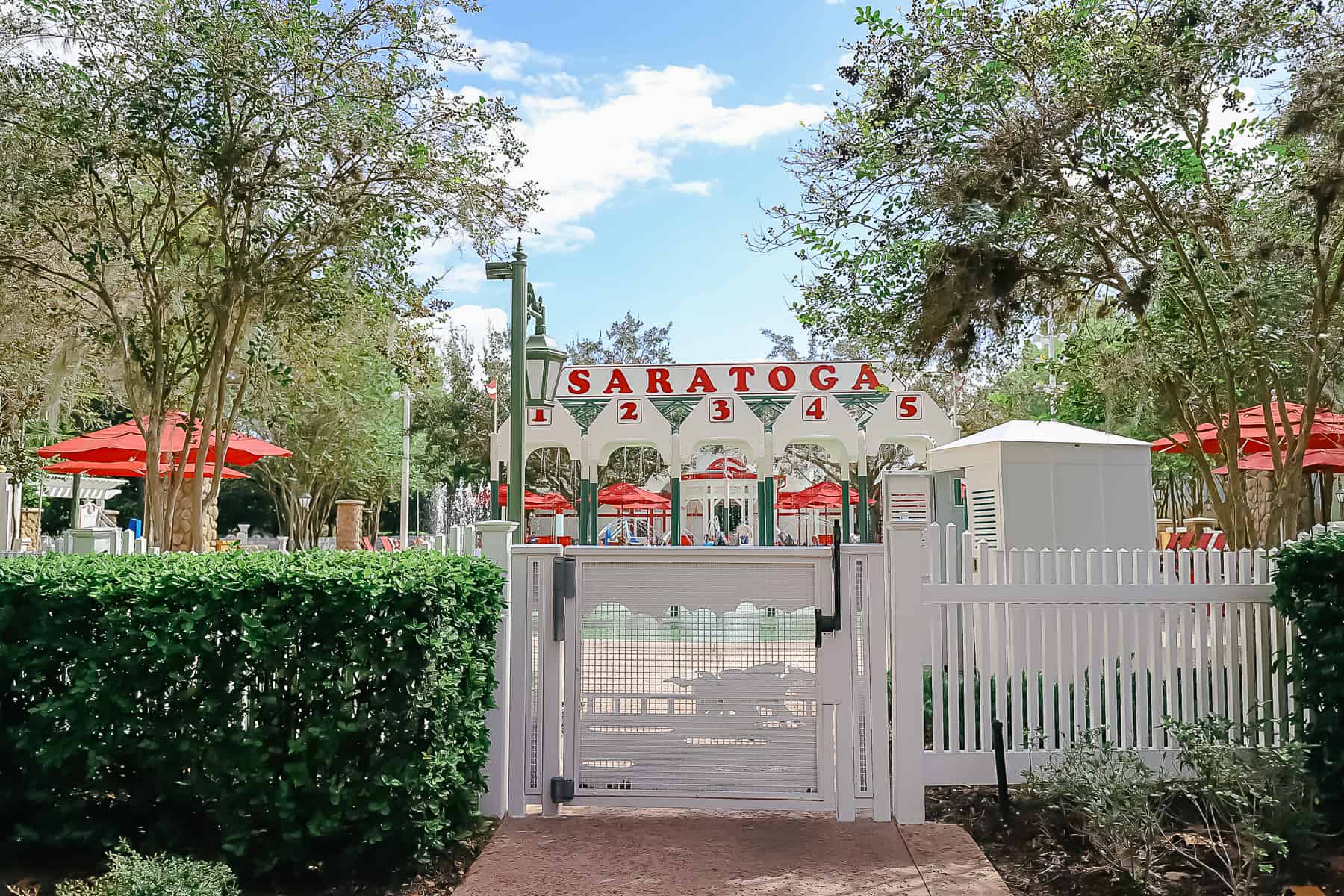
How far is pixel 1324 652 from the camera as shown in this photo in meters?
4.95

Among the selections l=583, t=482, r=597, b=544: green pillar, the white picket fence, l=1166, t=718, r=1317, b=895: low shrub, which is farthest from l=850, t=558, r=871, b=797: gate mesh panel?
l=583, t=482, r=597, b=544: green pillar

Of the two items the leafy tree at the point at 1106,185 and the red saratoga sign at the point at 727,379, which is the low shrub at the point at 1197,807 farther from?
the red saratoga sign at the point at 727,379

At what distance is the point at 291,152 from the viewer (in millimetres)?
8703

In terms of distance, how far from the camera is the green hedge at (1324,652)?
4.91m

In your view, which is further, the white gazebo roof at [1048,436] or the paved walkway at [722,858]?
the white gazebo roof at [1048,436]

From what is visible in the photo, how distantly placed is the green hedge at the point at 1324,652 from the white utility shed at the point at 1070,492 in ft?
11.4

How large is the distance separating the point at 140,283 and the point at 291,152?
2.04 m

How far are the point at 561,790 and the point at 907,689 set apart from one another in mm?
1839

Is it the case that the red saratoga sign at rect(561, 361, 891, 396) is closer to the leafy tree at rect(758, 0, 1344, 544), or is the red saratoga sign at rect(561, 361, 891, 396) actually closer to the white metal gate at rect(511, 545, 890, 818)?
the leafy tree at rect(758, 0, 1344, 544)

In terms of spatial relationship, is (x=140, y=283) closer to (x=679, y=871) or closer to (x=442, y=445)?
(x=679, y=871)

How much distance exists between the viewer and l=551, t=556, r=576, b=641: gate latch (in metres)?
5.27

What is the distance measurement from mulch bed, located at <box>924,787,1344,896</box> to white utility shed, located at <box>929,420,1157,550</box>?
3687 mm

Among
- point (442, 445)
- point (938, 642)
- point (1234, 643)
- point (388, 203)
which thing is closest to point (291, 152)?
point (388, 203)

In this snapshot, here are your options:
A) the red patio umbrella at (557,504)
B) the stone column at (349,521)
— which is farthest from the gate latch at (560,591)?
the red patio umbrella at (557,504)
